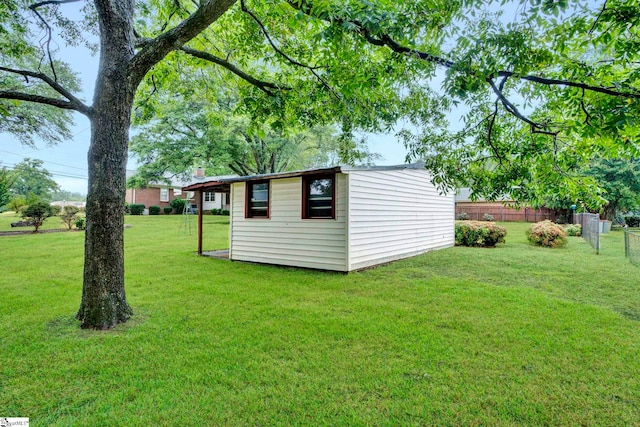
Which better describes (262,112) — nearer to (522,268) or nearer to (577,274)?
(522,268)

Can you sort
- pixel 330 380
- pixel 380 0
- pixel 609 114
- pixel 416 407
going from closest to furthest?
1. pixel 416 407
2. pixel 330 380
3. pixel 609 114
4. pixel 380 0

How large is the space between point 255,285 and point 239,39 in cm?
470

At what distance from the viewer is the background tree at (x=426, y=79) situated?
3.11m

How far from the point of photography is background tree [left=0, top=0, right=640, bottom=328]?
311 centimetres

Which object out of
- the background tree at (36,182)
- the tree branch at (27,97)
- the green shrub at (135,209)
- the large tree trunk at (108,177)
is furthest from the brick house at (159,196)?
the large tree trunk at (108,177)

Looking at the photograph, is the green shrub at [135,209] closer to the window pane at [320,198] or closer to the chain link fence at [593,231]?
the window pane at [320,198]

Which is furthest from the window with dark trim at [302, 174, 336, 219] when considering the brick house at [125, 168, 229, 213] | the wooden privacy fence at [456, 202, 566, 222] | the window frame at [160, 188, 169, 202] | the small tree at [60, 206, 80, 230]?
the window frame at [160, 188, 169, 202]

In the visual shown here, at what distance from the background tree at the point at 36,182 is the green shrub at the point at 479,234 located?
118 feet

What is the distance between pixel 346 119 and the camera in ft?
19.5

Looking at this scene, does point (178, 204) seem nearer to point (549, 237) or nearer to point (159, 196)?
point (159, 196)

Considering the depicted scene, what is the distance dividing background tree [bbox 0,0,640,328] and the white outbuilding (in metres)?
1.98

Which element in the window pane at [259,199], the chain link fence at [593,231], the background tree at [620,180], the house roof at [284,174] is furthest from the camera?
the background tree at [620,180]

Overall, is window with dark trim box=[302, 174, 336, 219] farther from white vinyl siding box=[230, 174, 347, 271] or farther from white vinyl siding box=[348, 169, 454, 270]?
white vinyl siding box=[348, 169, 454, 270]

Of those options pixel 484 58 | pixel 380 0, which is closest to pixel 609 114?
pixel 484 58
